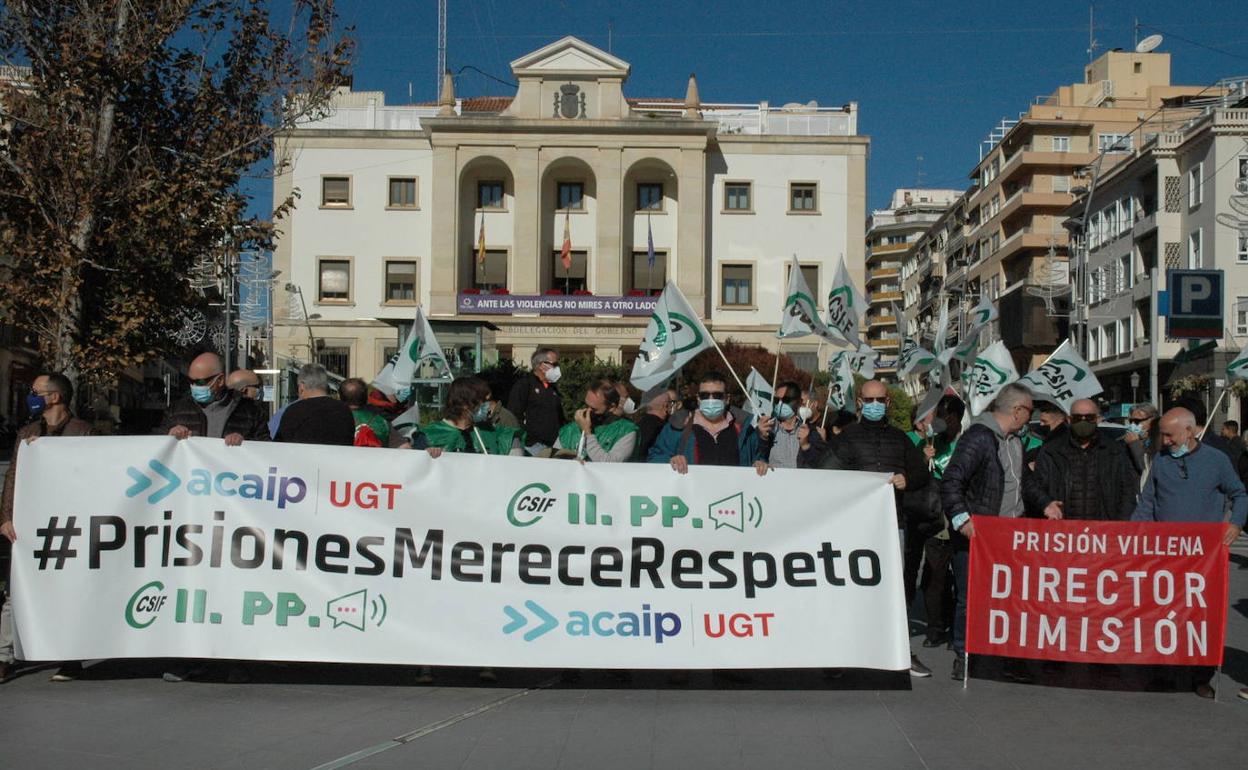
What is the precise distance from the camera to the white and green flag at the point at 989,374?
1295 centimetres

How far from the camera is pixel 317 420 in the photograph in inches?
324

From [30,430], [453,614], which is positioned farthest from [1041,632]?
[30,430]

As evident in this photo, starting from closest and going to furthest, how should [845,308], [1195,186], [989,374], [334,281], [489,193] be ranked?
1. [989,374]
2. [845,308]
3. [1195,186]
4. [334,281]
5. [489,193]

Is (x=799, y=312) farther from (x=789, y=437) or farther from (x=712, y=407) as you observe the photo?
(x=712, y=407)

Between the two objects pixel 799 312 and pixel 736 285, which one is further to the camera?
pixel 736 285

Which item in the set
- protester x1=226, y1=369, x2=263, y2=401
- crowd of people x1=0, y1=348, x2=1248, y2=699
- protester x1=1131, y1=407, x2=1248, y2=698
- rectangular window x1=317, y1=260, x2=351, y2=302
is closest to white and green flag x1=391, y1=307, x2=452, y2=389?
protester x1=226, y1=369, x2=263, y2=401

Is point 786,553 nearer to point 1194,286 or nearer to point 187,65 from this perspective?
point 187,65

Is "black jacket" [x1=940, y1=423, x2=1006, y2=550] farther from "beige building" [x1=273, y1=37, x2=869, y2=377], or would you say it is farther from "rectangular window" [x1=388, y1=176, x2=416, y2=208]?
"rectangular window" [x1=388, y1=176, x2=416, y2=208]

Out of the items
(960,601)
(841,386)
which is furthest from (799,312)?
(960,601)

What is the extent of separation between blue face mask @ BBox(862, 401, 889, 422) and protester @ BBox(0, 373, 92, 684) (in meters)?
5.11

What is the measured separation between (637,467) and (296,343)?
54707 mm

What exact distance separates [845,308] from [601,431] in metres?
7.11

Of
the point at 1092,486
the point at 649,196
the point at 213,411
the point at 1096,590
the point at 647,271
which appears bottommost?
the point at 1096,590

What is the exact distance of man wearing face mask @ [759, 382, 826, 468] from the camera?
34.6 feet
